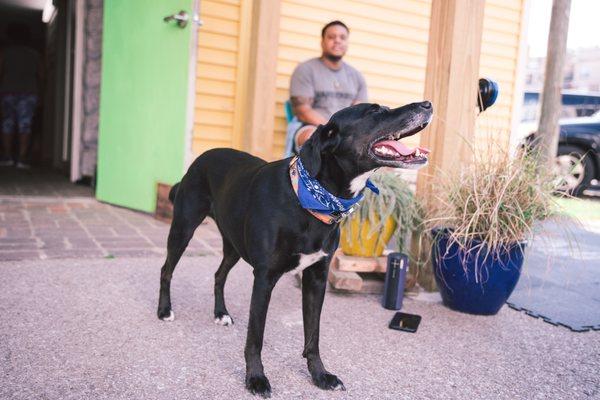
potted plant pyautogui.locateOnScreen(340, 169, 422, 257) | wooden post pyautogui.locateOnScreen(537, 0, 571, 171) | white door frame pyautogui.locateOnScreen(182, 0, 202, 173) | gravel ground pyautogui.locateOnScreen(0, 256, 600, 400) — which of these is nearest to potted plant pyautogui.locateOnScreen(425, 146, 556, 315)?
gravel ground pyautogui.locateOnScreen(0, 256, 600, 400)

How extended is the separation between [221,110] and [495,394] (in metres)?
3.84

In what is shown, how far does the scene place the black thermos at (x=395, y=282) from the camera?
298 cm

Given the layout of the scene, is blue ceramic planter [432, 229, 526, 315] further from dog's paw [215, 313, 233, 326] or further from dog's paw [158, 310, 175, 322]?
dog's paw [158, 310, 175, 322]

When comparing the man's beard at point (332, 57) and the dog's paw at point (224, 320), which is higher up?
the man's beard at point (332, 57)

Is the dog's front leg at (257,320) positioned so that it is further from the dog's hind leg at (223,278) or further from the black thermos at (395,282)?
the black thermos at (395,282)

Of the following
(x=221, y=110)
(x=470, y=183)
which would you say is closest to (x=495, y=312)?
(x=470, y=183)

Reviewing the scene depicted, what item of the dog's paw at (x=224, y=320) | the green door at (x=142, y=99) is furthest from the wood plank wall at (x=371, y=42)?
the dog's paw at (x=224, y=320)

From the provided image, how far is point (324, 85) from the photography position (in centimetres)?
457

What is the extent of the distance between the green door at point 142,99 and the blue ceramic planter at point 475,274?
2502mm

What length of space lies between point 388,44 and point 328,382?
4729 mm

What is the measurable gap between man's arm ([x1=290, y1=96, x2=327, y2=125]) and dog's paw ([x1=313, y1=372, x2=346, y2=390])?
104 inches

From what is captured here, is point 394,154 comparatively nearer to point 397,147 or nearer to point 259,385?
point 397,147

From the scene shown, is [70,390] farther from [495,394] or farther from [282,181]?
[495,394]

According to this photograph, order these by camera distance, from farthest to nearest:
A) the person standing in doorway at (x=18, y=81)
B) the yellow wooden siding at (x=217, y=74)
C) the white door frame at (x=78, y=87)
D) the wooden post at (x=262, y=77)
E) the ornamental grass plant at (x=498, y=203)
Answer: the person standing in doorway at (x=18, y=81) < the white door frame at (x=78, y=87) < the yellow wooden siding at (x=217, y=74) < the wooden post at (x=262, y=77) < the ornamental grass plant at (x=498, y=203)
